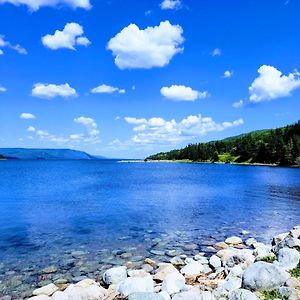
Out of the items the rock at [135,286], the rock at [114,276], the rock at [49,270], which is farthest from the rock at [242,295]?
the rock at [49,270]

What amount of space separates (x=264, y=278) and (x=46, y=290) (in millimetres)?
10299

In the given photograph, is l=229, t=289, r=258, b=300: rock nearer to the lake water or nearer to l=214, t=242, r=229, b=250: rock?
the lake water

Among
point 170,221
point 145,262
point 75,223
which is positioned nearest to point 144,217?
point 170,221

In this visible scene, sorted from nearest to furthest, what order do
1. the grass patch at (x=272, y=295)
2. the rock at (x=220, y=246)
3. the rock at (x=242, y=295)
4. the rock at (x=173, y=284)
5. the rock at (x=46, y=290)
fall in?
the rock at (x=242, y=295)
the grass patch at (x=272, y=295)
the rock at (x=173, y=284)
the rock at (x=46, y=290)
the rock at (x=220, y=246)

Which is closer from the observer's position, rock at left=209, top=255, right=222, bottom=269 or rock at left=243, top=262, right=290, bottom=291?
rock at left=243, top=262, right=290, bottom=291

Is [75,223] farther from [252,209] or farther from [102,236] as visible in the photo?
[252,209]

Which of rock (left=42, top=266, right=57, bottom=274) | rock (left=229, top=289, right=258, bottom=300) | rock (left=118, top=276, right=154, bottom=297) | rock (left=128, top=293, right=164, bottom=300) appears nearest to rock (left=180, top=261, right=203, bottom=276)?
rock (left=118, top=276, right=154, bottom=297)

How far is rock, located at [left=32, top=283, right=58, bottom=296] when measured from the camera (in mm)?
17580

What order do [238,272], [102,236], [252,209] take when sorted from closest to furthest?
1. [238,272]
2. [102,236]
3. [252,209]

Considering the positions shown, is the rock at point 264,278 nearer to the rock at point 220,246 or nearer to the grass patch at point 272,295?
the grass patch at point 272,295

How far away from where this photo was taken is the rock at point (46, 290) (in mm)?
17580

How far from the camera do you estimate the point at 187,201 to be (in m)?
55.1

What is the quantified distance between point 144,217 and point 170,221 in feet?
12.4

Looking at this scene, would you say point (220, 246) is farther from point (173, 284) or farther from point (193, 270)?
point (173, 284)
